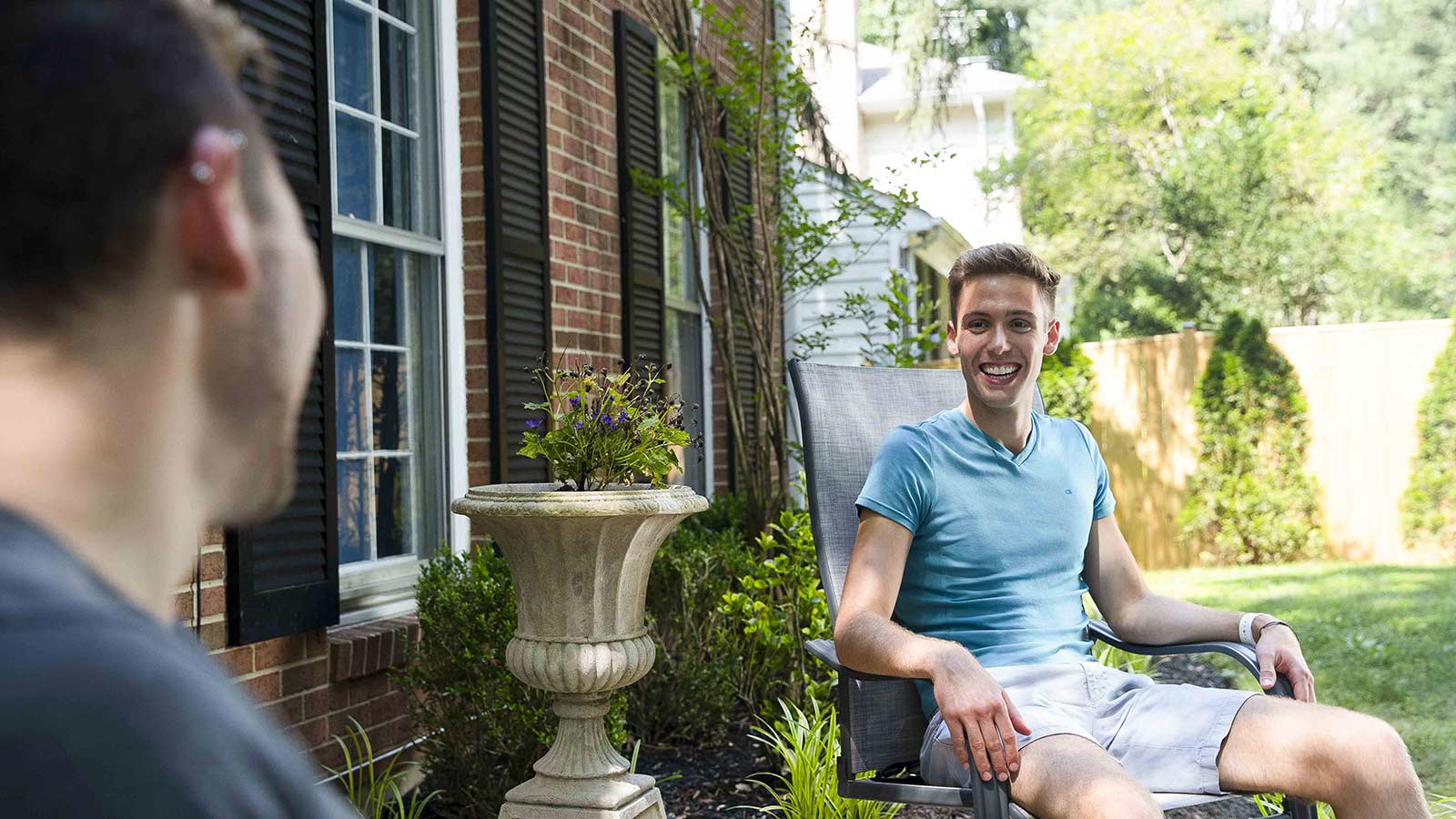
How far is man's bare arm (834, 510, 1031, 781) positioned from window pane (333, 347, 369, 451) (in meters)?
1.62

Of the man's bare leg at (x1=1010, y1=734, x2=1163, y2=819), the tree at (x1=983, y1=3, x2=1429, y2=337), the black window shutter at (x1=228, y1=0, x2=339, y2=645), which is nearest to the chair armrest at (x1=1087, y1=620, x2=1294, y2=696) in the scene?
the man's bare leg at (x1=1010, y1=734, x2=1163, y2=819)

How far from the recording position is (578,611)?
9.45ft

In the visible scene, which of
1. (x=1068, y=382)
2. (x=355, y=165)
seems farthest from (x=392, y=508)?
(x=1068, y=382)

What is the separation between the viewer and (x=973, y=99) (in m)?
18.9

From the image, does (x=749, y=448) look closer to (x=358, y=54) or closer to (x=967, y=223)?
(x=358, y=54)

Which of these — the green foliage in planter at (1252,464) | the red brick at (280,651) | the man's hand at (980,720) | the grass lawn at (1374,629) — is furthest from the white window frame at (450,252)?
the green foliage in planter at (1252,464)

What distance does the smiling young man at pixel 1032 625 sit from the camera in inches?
79.4

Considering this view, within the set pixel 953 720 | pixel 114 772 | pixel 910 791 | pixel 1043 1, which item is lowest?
pixel 910 791

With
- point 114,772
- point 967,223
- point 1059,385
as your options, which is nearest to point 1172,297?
point 967,223

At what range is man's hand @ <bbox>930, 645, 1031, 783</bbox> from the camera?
1974 millimetres

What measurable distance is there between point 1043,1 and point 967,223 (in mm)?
5165

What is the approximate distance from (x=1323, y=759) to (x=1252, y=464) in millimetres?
7970

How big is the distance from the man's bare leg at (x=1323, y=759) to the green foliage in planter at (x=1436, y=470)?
8043 millimetres

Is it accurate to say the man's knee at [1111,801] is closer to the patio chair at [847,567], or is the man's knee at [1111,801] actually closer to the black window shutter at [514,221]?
the patio chair at [847,567]
